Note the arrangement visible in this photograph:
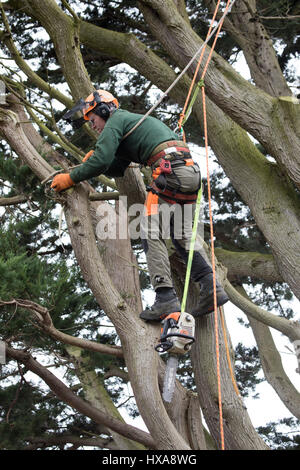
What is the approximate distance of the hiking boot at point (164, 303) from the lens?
3.95m

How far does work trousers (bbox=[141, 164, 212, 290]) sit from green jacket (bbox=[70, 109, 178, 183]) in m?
0.25

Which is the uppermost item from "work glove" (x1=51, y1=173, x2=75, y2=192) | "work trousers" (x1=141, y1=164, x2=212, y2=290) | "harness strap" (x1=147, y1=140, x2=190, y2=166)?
"harness strap" (x1=147, y1=140, x2=190, y2=166)

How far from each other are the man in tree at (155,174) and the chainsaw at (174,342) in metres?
0.36

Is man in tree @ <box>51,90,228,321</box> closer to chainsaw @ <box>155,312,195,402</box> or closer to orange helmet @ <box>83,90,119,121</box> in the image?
orange helmet @ <box>83,90,119,121</box>

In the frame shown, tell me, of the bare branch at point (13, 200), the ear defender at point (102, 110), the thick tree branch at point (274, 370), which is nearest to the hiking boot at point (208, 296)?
the ear defender at point (102, 110)

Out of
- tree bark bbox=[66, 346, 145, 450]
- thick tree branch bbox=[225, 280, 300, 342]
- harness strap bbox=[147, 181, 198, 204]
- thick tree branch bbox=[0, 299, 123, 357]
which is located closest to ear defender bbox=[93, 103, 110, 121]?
harness strap bbox=[147, 181, 198, 204]

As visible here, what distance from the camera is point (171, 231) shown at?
4258 mm

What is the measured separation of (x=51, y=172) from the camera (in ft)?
13.9

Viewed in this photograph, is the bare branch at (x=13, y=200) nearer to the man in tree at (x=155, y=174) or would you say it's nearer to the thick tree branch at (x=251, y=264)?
the man in tree at (x=155, y=174)

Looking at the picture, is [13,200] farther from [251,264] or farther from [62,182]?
[251,264]

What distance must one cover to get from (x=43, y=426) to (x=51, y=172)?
4.80m

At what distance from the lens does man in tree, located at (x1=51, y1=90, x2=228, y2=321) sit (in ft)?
13.0

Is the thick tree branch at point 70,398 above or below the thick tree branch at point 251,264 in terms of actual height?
below
